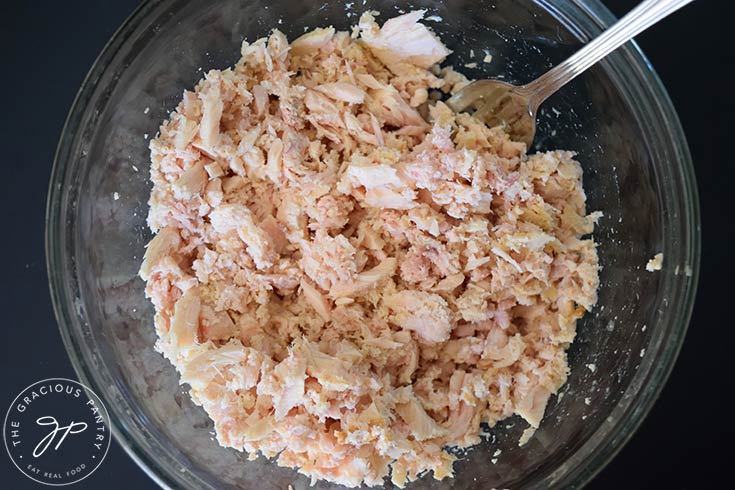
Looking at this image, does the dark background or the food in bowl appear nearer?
the food in bowl

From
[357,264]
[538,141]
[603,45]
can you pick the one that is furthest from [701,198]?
[357,264]

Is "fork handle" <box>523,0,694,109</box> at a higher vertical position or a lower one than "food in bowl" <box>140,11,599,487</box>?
higher

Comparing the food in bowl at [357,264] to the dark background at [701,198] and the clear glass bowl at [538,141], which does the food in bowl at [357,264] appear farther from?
the dark background at [701,198]

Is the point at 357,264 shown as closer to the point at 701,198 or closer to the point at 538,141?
the point at 538,141

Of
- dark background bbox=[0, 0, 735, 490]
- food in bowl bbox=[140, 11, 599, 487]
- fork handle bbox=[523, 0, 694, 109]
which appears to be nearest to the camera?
fork handle bbox=[523, 0, 694, 109]

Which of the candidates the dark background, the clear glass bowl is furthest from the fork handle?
the dark background

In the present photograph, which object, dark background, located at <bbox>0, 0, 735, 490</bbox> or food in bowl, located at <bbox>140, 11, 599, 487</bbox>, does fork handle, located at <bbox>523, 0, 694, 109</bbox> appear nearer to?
food in bowl, located at <bbox>140, 11, 599, 487</bbox>

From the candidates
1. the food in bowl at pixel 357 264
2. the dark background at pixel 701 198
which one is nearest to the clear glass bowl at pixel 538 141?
the food in bowl at pixel 357 264
